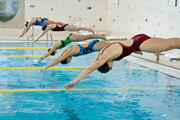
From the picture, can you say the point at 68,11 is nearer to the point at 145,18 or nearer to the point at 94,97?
the point at 145,18

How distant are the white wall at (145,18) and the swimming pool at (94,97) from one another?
108 inches

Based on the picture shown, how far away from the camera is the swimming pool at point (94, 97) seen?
3.29 meters

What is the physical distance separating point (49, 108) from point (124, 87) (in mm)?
1601

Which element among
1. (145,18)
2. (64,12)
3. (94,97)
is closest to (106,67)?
(94,97)

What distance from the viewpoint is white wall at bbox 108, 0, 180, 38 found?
26.3ft

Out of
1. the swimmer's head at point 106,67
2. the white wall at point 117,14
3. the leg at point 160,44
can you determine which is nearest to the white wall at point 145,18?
the white wall at point 117,14

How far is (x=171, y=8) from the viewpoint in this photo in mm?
8055

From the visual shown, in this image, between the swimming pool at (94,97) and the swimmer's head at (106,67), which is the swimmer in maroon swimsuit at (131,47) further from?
the swimming pool at (94,97)

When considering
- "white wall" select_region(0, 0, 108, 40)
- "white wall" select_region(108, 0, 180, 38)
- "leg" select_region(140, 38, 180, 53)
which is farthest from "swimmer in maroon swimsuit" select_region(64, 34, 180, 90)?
"white wall" select_region(0, 0, 108, 40)

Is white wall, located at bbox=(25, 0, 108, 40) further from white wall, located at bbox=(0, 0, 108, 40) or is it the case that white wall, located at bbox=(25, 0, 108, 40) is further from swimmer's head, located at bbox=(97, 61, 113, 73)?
swimmer's head, located at bbox=(97, 61, 113, 73)

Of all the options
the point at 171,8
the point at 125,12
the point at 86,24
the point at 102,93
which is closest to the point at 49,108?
the point at 102,93

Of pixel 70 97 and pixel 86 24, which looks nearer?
pixel 70 97

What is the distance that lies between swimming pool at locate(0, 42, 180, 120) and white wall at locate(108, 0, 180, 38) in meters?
2.74

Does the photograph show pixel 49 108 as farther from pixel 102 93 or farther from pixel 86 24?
pixel 86 24
